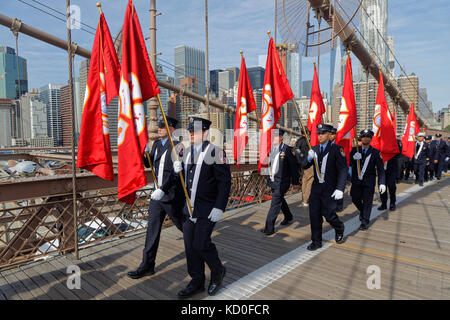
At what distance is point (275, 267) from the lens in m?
4.38

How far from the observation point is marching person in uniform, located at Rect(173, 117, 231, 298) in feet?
11.5

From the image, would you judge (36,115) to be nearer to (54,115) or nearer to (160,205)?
(54,115)

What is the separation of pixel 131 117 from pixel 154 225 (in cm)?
150

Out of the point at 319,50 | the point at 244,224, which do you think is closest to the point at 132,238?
the point at 244,224

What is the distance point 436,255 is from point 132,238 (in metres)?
5.16

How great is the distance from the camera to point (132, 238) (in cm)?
565

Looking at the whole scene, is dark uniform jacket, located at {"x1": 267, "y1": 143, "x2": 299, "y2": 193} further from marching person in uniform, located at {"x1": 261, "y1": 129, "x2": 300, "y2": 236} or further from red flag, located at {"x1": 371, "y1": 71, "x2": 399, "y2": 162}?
red flag, located at {"x1": 371, "y1": 71, "x2": 399, "y2": 162}

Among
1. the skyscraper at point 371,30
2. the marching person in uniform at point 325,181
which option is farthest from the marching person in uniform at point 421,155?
the marching person in uniform at point 325,181

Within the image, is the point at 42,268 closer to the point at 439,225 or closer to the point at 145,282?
the point at 145,282

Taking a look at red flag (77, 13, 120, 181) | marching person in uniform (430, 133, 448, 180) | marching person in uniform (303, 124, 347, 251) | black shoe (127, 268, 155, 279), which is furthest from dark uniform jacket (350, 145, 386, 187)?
marching person in uniform (430, 133, 448, 180)

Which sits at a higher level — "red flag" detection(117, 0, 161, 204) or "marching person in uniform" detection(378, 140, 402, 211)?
"red flag" detection(117, 0, 161, 204)

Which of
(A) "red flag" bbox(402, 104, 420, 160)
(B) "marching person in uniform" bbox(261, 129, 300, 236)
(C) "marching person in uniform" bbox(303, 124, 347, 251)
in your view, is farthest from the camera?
(A) "red flag" bbox(402, 104, 420, 160)

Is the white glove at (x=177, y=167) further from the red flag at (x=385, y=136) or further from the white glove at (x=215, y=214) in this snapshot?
the red flag at (x=385, y=136)

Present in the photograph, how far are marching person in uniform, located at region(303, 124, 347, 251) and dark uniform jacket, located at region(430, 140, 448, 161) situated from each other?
10.1 meters
